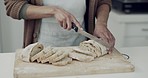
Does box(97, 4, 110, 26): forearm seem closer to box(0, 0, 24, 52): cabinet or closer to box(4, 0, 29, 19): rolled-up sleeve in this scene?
box(4, 0, 29, 19): rolled-up sleeve

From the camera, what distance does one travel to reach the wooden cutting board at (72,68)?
763 mm

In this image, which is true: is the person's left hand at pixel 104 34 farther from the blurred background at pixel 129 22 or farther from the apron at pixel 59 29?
the blurred background at pixel 129 22

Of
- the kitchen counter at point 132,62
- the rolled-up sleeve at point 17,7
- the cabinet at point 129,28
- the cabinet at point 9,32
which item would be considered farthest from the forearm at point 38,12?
the cabinet at point 9,32

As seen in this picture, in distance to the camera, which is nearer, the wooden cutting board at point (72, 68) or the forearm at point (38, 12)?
the wooden cutting board at point (72, 68)

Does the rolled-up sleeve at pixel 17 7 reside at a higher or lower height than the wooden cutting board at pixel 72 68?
higher

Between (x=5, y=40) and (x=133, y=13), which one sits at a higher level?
(x=133, y=13)

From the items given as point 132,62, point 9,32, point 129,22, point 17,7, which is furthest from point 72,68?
point 9,32

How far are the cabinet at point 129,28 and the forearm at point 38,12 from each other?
0.81 m

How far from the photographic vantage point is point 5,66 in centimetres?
85

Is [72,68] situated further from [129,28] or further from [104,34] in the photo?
[129,28]

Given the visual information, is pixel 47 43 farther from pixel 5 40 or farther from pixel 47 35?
pixel 5 40

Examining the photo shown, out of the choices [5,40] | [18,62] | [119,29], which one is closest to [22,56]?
[18,62]

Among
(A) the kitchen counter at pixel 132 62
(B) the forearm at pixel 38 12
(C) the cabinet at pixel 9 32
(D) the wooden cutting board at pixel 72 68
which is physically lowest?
(C) the cabinet at pixel 9 32

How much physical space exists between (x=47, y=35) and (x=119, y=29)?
743 millimetres
